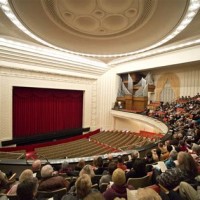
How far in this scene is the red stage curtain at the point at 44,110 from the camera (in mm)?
9602

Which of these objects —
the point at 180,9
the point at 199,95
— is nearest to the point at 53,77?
the point at 180,9

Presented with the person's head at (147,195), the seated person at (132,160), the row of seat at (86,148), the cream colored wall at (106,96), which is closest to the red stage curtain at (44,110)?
the cream colored wall at (106,96)

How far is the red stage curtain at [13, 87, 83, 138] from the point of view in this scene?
31.5 ft

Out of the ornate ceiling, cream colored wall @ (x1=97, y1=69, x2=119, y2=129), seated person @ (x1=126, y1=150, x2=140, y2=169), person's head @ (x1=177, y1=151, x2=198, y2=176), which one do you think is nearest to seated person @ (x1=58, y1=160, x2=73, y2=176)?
seated person @ (x1=126, y1=150, x2=140, y2=169)

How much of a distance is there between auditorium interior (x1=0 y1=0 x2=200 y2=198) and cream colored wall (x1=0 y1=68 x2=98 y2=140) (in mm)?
49

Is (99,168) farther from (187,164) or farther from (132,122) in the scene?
(132,122)

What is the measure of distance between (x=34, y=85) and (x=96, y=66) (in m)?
5.18

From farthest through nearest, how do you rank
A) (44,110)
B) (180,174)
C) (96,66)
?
1. (96,66)
2. (44,110)
3. (180,174)

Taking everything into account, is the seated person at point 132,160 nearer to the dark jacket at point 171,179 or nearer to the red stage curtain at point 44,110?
the dark jacket at point 171,179

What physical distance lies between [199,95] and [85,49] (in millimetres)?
7325

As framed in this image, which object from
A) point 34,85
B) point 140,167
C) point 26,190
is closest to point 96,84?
point 34,85

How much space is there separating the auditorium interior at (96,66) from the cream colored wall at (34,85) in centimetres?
5

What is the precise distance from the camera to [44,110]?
1098cm

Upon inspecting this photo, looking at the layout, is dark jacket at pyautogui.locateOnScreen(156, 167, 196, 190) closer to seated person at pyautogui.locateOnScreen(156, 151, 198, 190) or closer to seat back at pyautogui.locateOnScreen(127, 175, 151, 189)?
seated person at pyautogui.locateOnScreen(156, 151, 198, 190)
